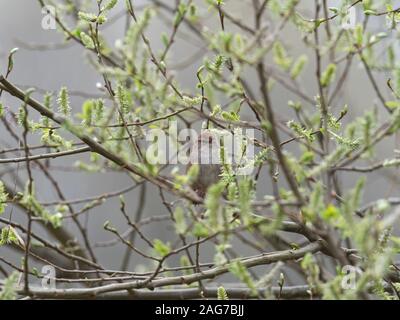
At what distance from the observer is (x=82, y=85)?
2.02m

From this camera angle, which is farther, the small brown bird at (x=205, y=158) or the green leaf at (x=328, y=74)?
the small brown bird at (x=205, y=158)

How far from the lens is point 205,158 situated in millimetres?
837

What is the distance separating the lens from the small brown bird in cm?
81

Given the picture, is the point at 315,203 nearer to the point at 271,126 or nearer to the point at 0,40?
the point at 271,126

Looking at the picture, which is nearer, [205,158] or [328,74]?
[328,74]

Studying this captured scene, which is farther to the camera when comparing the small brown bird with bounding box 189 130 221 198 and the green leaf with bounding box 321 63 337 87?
the small brown bird with bounding box 189 130 221 198

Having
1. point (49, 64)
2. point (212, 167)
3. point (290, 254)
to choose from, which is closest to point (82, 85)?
point (49, 64)

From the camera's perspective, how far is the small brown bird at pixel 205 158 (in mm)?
814

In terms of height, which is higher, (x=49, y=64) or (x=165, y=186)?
(x=49, y=64)

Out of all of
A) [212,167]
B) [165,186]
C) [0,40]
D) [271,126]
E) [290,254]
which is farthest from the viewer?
[0,40]

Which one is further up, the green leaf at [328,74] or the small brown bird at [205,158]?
the green leaf at [328,74]

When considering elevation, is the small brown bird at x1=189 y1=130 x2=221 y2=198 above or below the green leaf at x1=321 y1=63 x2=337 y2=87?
below
